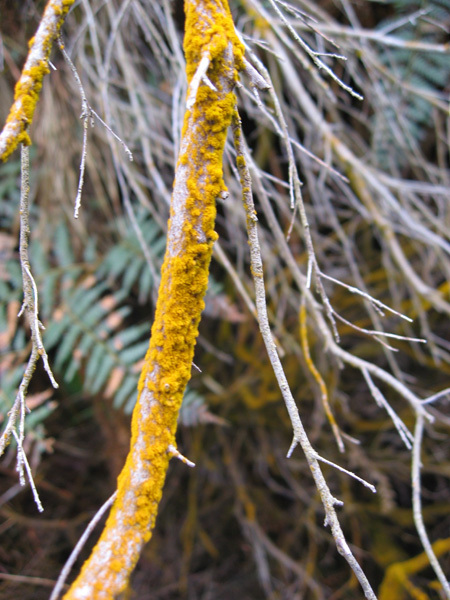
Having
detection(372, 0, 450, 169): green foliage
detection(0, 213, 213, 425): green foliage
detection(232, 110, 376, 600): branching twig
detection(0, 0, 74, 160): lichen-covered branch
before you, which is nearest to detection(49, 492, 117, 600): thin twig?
detection(232, 110, 376, 600): branching twig

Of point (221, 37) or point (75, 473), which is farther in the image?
point (75, 473)

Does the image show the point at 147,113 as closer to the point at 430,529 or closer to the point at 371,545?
the point at 371,545

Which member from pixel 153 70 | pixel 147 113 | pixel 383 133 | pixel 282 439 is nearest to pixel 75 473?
pixel 282 439

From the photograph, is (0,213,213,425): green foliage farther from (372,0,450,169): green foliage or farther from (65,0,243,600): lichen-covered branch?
(372,0,450,169): green foliage

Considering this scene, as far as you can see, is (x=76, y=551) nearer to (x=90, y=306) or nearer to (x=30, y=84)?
(x=30, y=84)

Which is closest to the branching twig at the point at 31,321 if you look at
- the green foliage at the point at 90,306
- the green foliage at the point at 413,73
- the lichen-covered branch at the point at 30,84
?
the lichen-covered branch at the point at 30,84

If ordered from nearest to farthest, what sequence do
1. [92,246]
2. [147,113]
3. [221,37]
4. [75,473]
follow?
[221,37] → [147,113] → [92,246] → [75,473]
